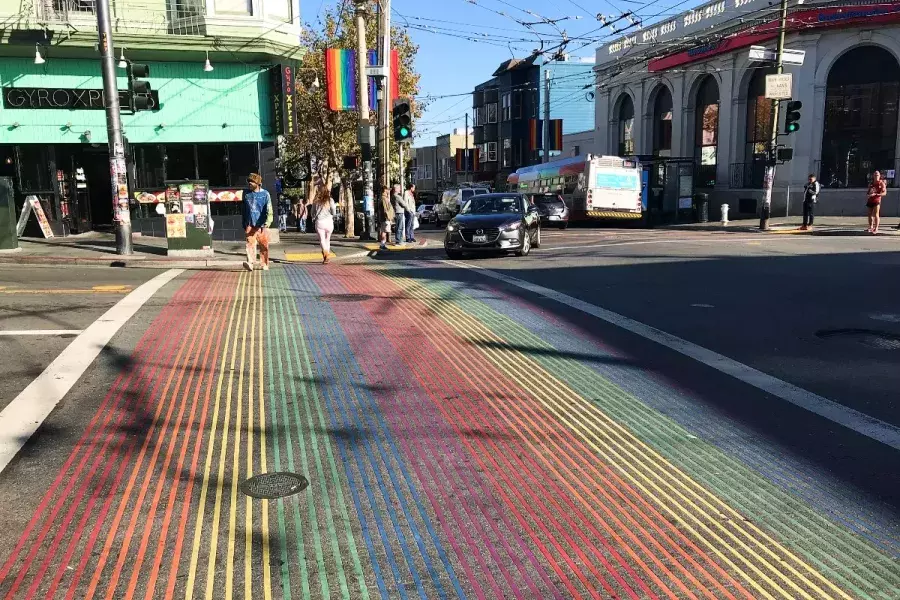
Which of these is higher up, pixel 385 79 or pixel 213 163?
pixel 385 79

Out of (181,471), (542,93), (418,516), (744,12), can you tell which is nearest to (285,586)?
(418,516)

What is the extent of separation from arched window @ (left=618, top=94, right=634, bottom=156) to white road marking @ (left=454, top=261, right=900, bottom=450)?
34.3m

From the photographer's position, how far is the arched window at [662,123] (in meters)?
38.6

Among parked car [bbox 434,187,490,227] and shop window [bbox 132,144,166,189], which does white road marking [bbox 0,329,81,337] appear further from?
parked car [bbox 434,187,490,227]

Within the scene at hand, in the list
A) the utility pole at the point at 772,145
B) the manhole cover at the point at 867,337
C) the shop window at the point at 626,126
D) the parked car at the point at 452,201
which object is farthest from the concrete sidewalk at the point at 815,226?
the manhole cover at the point at 867,337

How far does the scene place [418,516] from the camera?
3705 mm

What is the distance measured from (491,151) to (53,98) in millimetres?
45405

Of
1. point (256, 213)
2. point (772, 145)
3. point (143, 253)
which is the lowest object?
point (143, 253)

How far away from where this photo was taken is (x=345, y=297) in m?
10.4

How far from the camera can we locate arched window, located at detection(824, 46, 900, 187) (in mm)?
28234

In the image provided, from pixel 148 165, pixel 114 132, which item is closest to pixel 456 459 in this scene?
pixel 114 132

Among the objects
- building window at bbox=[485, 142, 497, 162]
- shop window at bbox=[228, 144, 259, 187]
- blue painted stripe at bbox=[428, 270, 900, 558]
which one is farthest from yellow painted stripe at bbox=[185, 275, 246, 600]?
building window at bbox=[485, 142, 497, 162]

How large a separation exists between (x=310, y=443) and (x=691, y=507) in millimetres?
2334

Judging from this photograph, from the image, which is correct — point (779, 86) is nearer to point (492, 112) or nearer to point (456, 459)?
point (456, 459)
